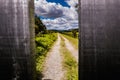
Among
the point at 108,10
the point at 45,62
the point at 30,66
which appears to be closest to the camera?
the point at 108,10

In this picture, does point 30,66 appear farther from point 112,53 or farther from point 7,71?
point 112,53

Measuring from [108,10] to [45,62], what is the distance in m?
10.3

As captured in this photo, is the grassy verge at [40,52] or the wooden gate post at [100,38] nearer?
the wooden gate post at [100,38]

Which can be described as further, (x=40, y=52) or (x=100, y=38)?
(x=40, y=52)

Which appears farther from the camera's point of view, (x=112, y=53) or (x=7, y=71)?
(x=7, y=71)

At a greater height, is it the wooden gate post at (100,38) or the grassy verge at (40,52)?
the wooden gate post at (100,38)

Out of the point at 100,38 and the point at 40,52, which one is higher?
the point at 100,38

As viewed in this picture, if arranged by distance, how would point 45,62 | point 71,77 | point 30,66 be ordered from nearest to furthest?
point 30,66
point 71,77
point 45,62

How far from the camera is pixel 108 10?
735cm

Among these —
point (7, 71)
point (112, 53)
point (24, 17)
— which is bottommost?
point (7, 71)

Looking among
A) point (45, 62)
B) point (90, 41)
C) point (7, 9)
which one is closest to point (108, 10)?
point (90, 41)

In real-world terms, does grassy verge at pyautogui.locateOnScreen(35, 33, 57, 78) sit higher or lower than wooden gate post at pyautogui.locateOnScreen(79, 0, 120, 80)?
lower

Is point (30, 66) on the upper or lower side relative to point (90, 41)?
lower

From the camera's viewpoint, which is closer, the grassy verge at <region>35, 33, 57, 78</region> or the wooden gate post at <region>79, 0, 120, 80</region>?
the wooden gate post at <region>79, 0, 120, 80</region>
